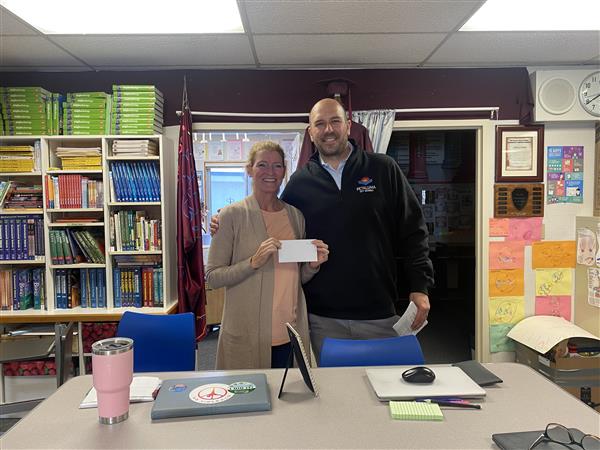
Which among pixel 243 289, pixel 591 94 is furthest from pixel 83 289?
pixel 591 94

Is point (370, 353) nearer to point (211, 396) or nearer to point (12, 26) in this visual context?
point (211, 396)

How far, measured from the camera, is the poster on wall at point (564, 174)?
11.1 feet

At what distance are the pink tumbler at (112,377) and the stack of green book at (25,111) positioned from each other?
2.49 metres

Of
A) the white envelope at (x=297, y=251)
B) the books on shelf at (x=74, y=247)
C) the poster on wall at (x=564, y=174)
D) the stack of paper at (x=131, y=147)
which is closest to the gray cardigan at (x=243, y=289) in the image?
the white envelope at (x=297, y=251)

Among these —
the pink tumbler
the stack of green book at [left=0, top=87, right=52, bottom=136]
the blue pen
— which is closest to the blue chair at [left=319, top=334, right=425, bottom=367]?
the blue pen

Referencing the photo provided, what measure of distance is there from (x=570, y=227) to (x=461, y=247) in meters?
2.02

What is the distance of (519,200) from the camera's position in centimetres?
336

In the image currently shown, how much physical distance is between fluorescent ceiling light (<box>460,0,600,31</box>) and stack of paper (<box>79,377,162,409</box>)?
231 centimetres

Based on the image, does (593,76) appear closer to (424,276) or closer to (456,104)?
(456,104)

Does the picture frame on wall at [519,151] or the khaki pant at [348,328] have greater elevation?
the picture frame on wall at [519,151]

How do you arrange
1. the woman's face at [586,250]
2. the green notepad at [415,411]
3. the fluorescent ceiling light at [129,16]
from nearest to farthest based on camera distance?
the green notepad at [415,411] → the fluorescent ceiling light at [129,16] → the woman's face at [586,250]

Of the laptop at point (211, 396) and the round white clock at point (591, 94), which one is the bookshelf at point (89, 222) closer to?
the laptop at point (211, 396)

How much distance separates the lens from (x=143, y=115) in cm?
304

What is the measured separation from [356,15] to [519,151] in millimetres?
1785
